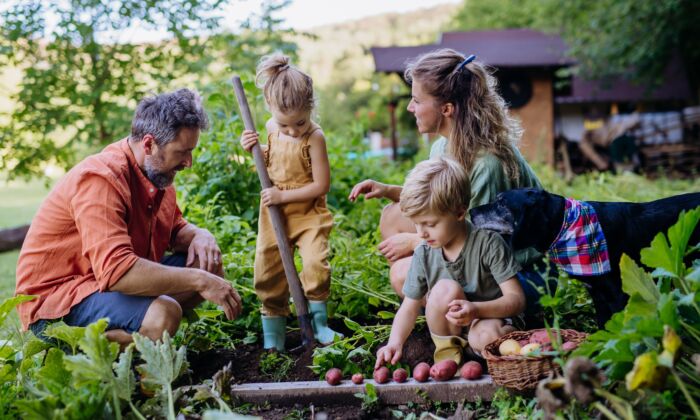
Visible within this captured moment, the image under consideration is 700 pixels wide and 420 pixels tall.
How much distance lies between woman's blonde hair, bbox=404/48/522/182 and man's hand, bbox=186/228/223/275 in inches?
49.2

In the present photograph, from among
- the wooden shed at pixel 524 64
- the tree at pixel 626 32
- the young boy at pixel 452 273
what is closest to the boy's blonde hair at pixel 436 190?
the young boy at pixel 452 273

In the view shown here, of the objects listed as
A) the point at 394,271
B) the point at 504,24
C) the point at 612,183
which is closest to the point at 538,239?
the point at 394,271

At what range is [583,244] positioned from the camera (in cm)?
259

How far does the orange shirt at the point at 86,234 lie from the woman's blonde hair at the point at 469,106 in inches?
53.4

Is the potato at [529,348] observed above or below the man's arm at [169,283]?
below

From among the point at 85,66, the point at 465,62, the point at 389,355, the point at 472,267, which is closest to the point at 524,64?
the point at 85,66

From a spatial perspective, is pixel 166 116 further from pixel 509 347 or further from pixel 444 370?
pixel 509 347

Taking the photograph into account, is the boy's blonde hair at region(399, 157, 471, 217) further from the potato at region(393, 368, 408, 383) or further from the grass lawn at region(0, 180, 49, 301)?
the grass lawn at region(0, 180, 49, 301)

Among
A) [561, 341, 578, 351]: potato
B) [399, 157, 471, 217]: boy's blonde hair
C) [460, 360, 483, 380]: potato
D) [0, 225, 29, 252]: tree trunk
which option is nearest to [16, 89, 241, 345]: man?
[399, 157, 471, 217]: boy's blonde hair

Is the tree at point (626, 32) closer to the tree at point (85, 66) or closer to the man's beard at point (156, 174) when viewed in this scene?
the tree at point (85, 66)

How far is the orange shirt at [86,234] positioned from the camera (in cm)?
268

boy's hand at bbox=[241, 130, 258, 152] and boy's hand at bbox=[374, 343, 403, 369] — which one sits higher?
boy's hand at bbox=[241, 130, 258, 152]

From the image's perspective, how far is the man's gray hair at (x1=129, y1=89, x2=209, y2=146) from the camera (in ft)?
9.41

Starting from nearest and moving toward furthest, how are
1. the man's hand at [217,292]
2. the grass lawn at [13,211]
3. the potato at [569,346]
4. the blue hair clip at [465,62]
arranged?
the potato at [569,346]
the man's hand at [217,292]
the blue hair clip at [465,62]
the grass lawn at [13,211]
